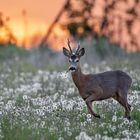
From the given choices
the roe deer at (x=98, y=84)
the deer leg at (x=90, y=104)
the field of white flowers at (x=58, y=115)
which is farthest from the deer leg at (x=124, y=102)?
the deer leg at (x=90, y=104)

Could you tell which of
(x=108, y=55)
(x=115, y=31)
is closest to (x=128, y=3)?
(x=115, y=31)

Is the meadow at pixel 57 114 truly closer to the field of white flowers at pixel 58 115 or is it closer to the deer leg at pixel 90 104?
the field of white flowers at pixel 58 115

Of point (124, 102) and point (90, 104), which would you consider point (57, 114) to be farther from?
point (124, 102)

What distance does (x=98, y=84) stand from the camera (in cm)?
1675

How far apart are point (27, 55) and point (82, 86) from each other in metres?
15.4

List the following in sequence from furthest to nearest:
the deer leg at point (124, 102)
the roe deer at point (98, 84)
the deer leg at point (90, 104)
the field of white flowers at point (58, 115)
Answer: the deer leg at point (124, 102) → the roe deer at point (98, 84) → the deer leg at point (90, 104) → the field of white flowers at point (58, 115)

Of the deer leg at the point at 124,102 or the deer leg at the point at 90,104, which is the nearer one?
the deer leg at the point at 90,104

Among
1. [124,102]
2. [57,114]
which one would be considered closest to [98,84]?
[124,102]

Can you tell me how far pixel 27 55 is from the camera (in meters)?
31.9

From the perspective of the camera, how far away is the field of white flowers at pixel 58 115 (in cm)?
1457

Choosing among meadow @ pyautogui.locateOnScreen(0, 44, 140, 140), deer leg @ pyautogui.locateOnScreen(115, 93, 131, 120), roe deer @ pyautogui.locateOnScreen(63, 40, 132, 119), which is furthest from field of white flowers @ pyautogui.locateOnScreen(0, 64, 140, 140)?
roe deer @ pyautogui.locateOnScreen(63, 40, 132, 119)

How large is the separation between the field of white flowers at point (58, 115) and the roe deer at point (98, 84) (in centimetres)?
30

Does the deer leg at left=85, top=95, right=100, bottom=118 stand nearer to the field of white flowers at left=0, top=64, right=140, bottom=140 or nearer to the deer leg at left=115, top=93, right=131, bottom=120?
the field of white flowers at left=0, top=64, right=140, bottom=140

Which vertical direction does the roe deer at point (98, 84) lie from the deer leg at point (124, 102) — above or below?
above
